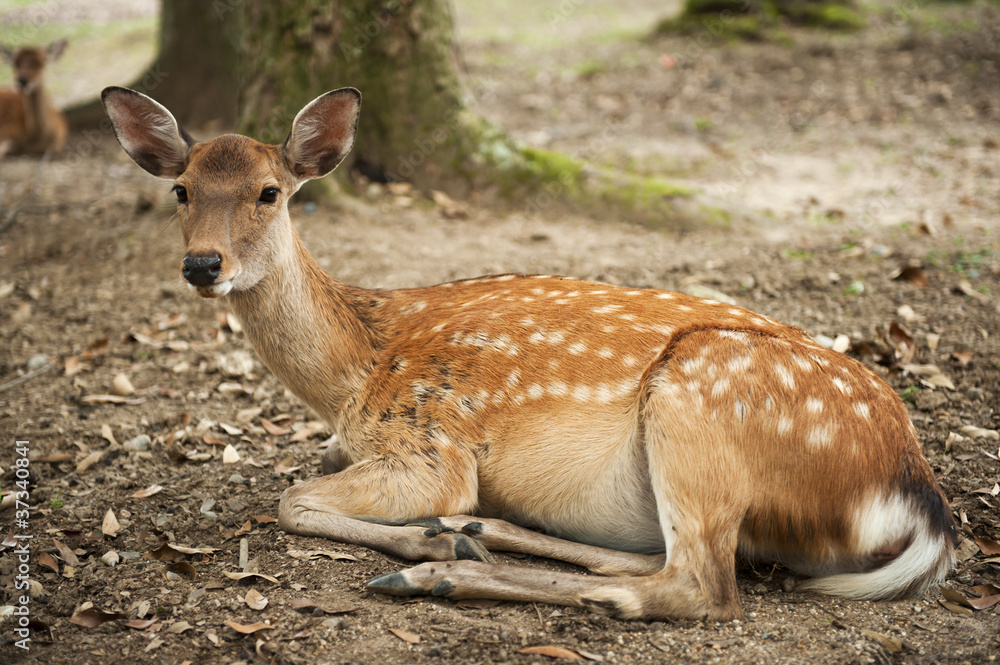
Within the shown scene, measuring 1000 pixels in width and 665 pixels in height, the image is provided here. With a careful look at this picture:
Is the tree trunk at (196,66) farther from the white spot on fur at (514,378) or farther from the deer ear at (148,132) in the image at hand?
the white spot on fur at (514,378)

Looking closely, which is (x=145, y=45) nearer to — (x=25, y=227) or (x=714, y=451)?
(x=25, y=227)

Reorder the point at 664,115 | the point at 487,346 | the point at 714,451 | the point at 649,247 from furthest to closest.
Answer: the point at 664,115
the point at 649,247
the point at 487,346
the point at 714,451

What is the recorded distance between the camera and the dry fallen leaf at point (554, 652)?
281 centimetres

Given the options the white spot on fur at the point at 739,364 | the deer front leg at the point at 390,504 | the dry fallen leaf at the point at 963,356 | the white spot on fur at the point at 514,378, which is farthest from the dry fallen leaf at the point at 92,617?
the dry fallen leaf at the point at 963,356

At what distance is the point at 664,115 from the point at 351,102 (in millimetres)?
7659

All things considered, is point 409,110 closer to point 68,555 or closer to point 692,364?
point 692,364

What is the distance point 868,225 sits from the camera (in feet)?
22.1

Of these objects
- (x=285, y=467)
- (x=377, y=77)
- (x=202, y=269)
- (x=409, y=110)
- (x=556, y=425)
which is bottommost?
(x=285, y=467)

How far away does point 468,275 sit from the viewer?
5.88 metres

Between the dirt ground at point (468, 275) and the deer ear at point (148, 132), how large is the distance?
4.89 ft

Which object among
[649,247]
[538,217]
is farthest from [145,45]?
[649,247]

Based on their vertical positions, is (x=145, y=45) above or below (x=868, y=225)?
above

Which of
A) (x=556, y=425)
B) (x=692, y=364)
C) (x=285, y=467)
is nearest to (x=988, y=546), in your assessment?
(x=692, y=364)

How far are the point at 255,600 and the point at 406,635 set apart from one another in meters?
0.63
